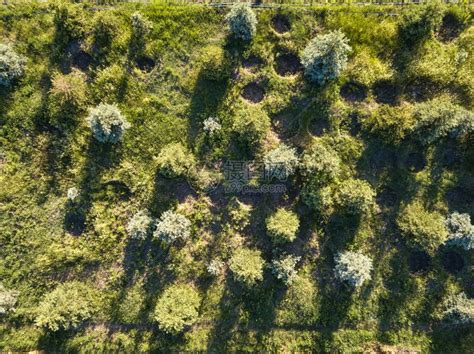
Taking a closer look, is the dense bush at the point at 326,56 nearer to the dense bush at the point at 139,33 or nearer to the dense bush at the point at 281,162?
the dense bush at the point at 281,162

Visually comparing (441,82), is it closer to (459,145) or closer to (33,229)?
(459,145)

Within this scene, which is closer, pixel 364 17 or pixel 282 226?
pixel 282 226

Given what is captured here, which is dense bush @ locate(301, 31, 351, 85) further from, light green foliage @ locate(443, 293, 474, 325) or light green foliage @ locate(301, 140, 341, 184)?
light green foliage @ locate(443, 293, 474, 325)

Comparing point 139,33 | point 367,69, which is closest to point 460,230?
point 367,69

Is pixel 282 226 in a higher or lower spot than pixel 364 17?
lower

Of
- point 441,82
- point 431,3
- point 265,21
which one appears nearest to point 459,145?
point 441,82

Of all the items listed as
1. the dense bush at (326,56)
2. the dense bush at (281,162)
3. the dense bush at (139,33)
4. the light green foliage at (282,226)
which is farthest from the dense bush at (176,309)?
the dense bush at (326,56)
